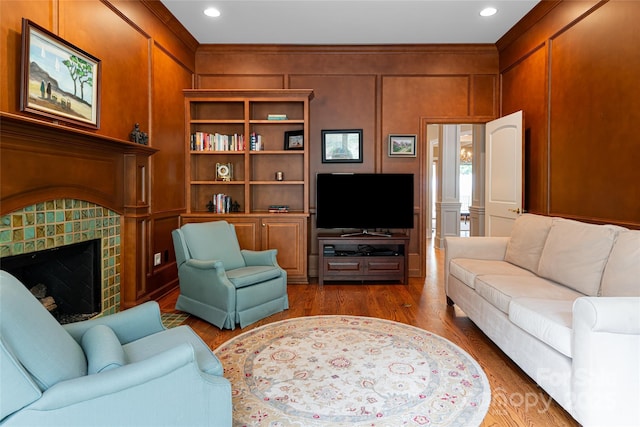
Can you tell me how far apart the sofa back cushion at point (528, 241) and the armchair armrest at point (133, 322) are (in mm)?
2816

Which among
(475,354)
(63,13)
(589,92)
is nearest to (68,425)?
(475,354)

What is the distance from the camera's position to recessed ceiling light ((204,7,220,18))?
3873 mm

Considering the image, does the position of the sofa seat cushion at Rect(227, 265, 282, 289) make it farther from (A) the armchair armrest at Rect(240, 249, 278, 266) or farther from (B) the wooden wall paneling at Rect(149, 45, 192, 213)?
(B) the wooden wall paneling at Rect(149, 45, 192, 213)

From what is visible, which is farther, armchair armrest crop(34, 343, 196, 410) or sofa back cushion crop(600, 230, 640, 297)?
sofa back cushion crop(600, 230, 640, 297)

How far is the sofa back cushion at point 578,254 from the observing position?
Answer: 2.33 m

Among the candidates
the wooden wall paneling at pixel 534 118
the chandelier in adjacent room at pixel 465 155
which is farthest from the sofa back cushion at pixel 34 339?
the chandelier in adjacent room at pixel 465 155

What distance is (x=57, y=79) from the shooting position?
2.44m

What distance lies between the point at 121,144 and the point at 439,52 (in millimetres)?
4011

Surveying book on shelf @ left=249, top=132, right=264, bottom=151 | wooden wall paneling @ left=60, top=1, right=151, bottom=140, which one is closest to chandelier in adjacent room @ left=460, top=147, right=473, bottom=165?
book on shelf @ left=249, top=132, right=264, bottom=151

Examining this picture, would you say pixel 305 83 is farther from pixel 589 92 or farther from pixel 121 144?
pixel 589 92

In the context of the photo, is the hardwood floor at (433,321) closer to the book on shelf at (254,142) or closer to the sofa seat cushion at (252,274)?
the sofa seat cushion at (252,274)

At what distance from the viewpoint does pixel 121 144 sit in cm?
307

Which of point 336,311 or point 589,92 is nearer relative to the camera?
point 589,92

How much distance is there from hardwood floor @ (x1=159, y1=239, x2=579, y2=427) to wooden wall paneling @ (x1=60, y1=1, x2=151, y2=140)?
1.85 meters
